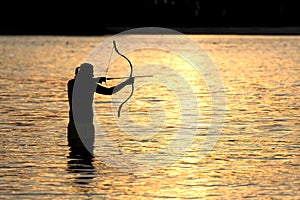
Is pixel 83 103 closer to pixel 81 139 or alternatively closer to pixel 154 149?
pixel 81 139

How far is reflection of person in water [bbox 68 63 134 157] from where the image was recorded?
27.4m

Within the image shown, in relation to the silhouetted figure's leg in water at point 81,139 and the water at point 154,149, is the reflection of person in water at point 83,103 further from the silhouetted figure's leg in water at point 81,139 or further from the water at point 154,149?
the water at point 154,149

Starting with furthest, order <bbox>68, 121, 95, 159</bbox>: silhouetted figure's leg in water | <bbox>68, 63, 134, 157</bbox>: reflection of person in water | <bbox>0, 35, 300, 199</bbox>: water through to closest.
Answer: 1. <bbox>68, 121, 95, 159</bbox>: silhouetted figure's leg in water
2. <bbox>68, 63, 134, 157</bbox>: reflection of person in water
3. <bbox>0, 35, 300, 199</bbox>: water

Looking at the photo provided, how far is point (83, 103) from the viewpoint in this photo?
27828 millimetres

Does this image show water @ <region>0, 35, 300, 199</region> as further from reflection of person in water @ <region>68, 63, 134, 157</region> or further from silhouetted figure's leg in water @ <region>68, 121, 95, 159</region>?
reflection of person in water @ <region>68, 63, 134, 157</region>

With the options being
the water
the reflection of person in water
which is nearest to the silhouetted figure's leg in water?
the reflection of person in water

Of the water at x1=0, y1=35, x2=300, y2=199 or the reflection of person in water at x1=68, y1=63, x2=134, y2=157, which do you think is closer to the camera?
the water at x1=0, y1=35, x2=300, y2=199

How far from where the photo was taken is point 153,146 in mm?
29422

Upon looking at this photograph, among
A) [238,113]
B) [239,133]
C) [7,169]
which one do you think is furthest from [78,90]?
[238,113]

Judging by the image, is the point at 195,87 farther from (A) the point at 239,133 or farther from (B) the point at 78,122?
(B) the point at 78,122

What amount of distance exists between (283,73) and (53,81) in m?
16.7

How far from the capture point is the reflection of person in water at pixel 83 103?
89.8 feet

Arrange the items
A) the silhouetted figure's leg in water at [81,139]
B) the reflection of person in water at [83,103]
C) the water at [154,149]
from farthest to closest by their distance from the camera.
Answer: the silhouetted figure's leg in water at [81,139] < the reflection of person in water at [83,103] < the water at [154,149]

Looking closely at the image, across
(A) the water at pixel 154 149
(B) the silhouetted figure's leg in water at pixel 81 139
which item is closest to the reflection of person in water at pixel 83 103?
(B) the silhouetted figure's leg in water at pixel 81 139
